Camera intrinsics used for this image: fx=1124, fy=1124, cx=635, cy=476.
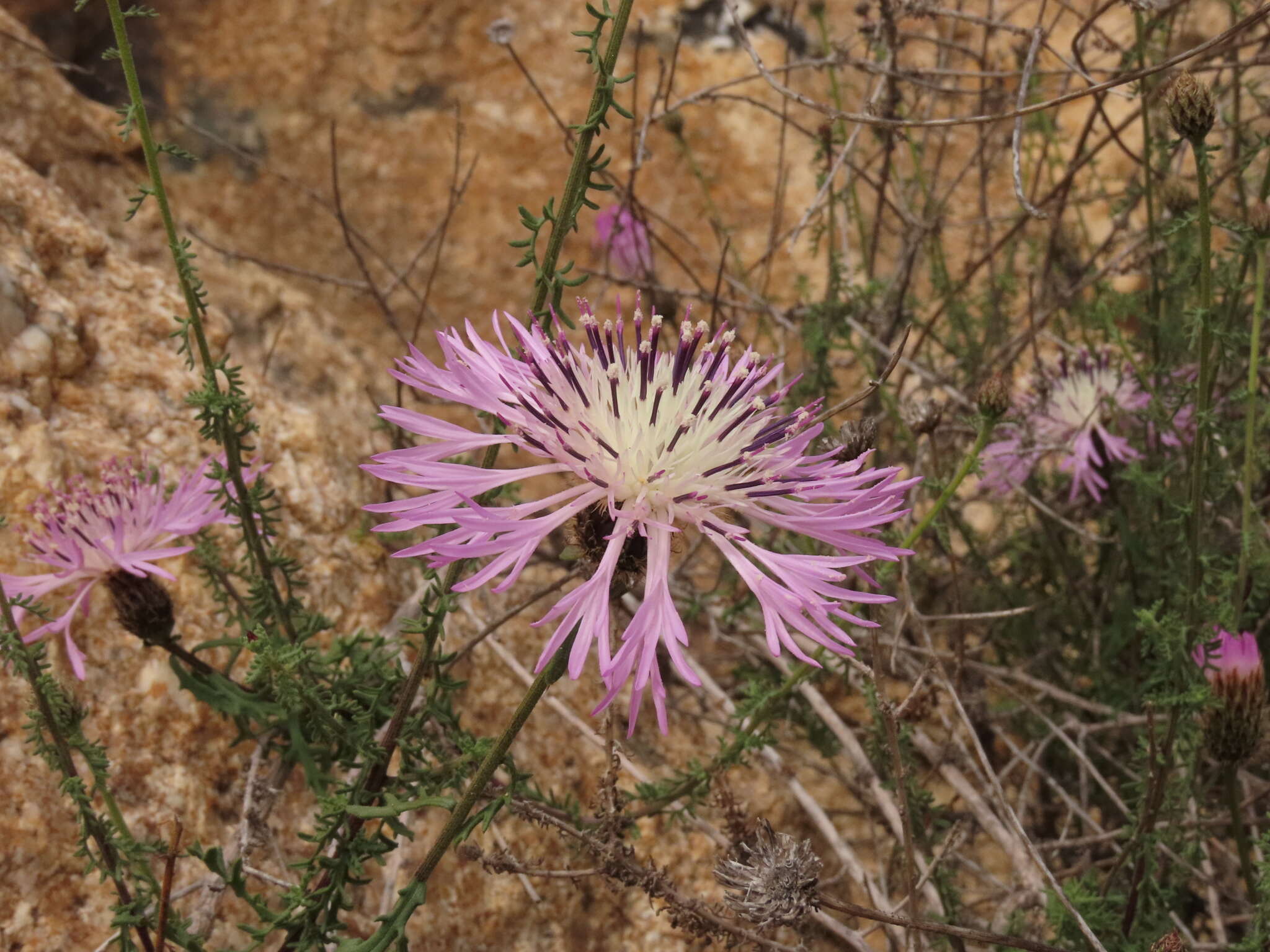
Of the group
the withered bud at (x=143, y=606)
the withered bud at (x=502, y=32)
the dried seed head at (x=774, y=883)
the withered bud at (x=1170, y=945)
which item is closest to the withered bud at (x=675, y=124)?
the withered bud at (x=502, y=32)

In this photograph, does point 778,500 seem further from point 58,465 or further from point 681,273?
point 681,273

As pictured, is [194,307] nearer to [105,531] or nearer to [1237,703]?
[105,531]

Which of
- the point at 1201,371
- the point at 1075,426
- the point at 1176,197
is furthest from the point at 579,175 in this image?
the point at 1075,426

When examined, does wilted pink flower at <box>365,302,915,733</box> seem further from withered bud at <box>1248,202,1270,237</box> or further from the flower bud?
withered bud at <box>1248,202,1270,237</box>

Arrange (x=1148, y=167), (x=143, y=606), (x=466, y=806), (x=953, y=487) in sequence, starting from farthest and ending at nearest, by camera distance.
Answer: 1. (x=1148, y=167)
2. (x=143, y=606)
3. (x=953, y=487)
4. (x=466, y=806)

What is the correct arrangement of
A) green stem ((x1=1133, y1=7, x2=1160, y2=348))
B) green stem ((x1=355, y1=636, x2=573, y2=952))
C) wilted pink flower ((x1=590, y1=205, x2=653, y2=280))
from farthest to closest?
wilted pink flower ((x1=590, y1=205, x2=653, y2=280))
green stem ((x1=1133, y1=7, x2=1160, y2=348))
green stem ((x1=355, y1=636, x2=573, y2=952))

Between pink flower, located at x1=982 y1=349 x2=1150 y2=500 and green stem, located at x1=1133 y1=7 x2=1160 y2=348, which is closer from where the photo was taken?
green stem, located at x1=1133 y1=7 x2=1160 y2=348

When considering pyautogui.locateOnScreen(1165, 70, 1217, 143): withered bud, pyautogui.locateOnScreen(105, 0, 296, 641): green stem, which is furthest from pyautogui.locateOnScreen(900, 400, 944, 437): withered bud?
pyautogui.locateOnScreen(105, 0, 296, 641): green stem

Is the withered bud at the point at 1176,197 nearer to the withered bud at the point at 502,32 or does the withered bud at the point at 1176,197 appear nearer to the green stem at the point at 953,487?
the green stem at the point at 953,487
